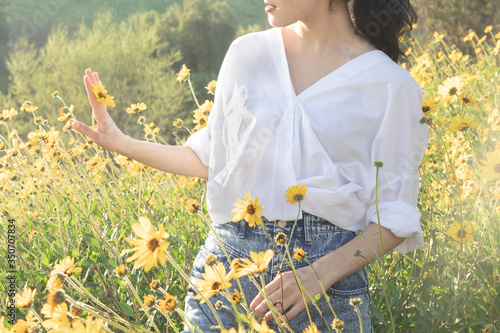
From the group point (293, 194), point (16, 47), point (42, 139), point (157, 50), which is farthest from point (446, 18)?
point (16, 47)

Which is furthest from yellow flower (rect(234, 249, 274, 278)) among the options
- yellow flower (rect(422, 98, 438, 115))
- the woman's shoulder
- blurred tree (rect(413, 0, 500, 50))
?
blurred tree (rect(413, 0, 500, 50))

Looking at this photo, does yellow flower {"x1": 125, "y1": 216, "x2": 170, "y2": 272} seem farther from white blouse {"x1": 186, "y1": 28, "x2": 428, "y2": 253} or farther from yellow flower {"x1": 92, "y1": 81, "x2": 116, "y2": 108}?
yellow flower {"x1": 92, "y1": 81, "x2": 116, "y2": 108}

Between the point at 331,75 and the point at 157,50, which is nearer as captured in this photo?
the point at 331,75

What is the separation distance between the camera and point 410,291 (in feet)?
4.72

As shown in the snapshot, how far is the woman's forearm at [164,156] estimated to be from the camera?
1312mm

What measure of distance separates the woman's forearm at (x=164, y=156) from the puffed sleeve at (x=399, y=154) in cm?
43

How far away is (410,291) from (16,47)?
65.5 feet

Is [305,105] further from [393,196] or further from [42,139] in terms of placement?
[42,139]

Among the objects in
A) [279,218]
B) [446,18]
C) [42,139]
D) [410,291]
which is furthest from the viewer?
[446,18]

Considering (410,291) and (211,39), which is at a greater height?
(410,291)

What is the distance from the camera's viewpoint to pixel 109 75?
1795 cm

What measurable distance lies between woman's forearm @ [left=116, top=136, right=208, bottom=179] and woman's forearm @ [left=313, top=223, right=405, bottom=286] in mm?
415

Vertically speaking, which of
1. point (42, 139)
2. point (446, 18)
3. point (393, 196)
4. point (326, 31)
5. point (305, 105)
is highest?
point (326, 31)

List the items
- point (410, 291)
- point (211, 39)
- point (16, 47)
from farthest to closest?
point (211, 39)
point (16, 47)
point (410, 291)
